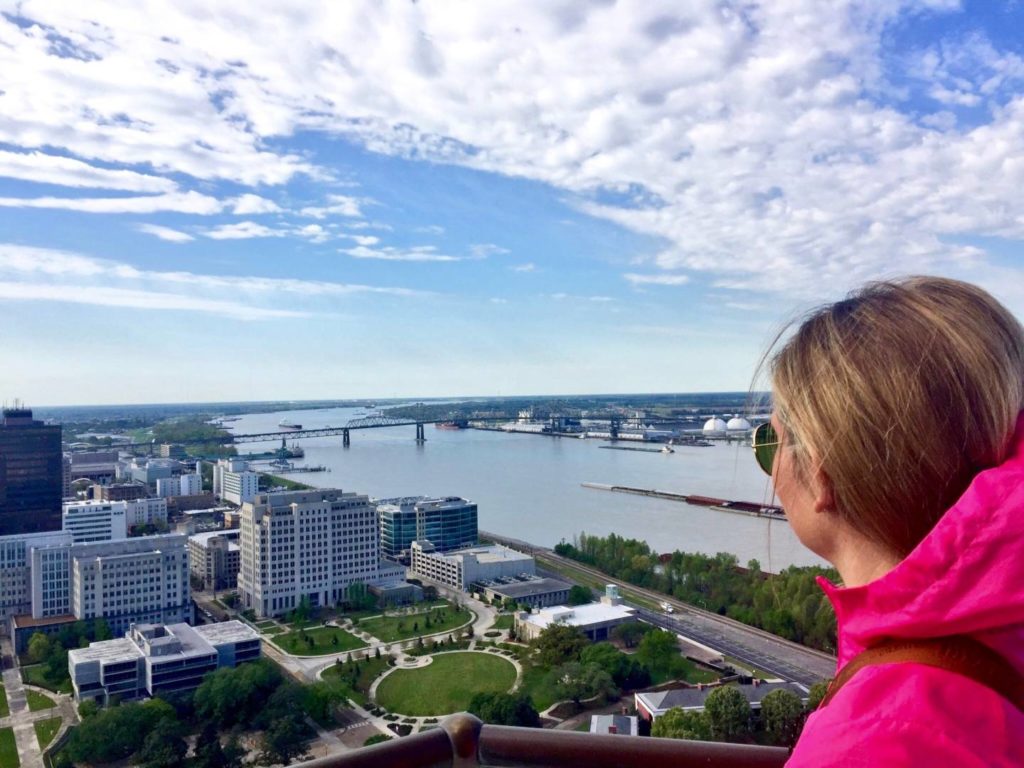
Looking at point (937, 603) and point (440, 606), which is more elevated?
point (937, 603)

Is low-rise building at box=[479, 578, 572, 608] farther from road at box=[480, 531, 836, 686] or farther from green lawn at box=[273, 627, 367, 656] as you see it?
green lawn at box=[273, 627, 367, 656]

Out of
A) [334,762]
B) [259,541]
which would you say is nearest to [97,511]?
[259,541]

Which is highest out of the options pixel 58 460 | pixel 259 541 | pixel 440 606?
pixel 58 460

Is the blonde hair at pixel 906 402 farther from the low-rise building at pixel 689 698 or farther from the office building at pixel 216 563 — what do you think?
the office building at pixel 216 563

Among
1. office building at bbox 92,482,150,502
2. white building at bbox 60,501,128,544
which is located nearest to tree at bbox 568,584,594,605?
white building at bbox 60,501,128,544

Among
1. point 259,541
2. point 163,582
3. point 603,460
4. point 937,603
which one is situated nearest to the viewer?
point 937,603

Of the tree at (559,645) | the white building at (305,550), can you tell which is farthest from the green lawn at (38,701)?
the tree at (559,645)

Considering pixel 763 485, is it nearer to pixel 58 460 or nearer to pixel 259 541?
pixel 259 541

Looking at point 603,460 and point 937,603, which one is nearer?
point 937,603

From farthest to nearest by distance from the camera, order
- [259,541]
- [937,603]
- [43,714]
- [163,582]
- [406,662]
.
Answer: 1. [259,541]
2. [163,582]
3. [406,662]
4. [43,714]
5. [937,603]
